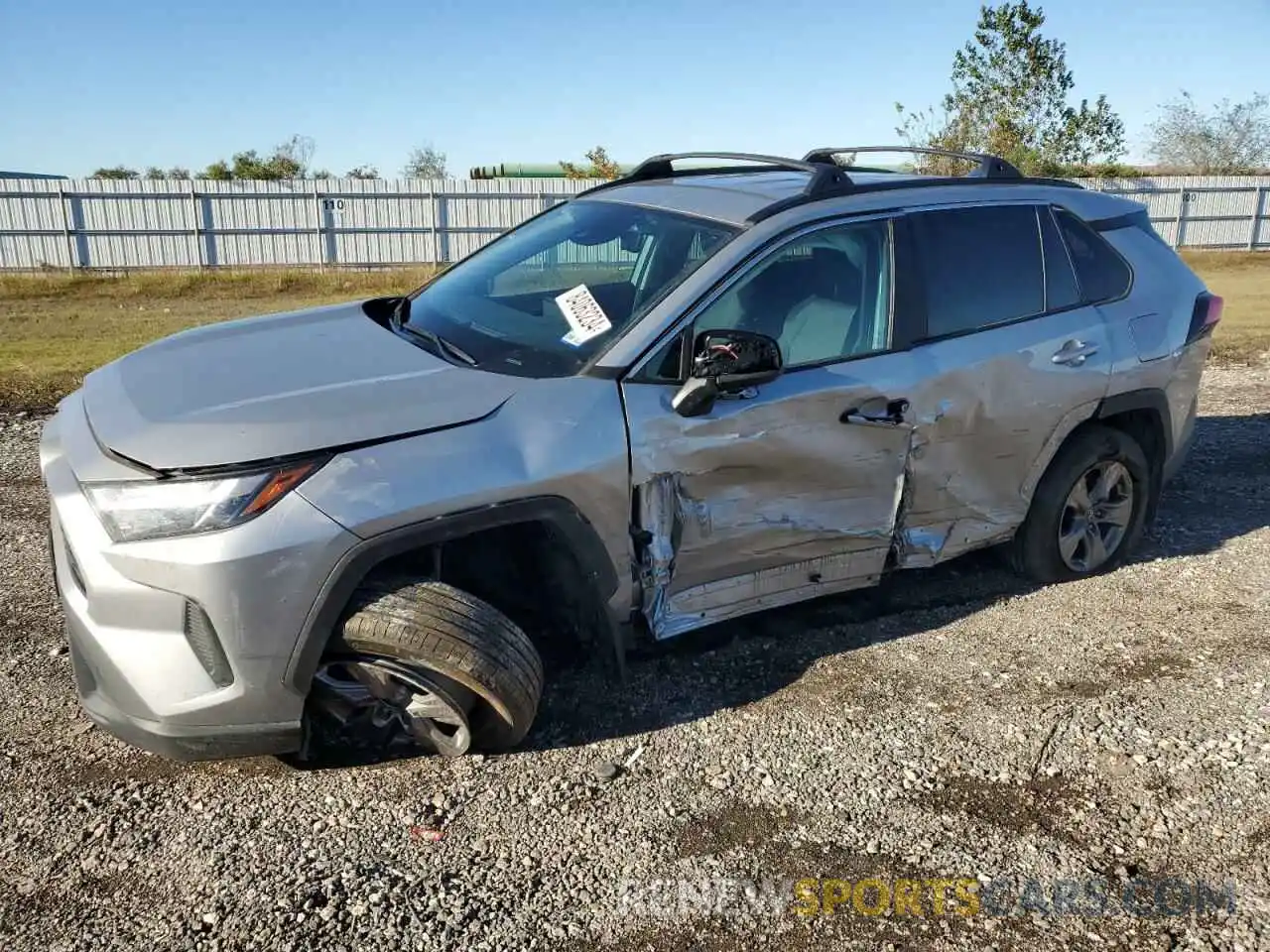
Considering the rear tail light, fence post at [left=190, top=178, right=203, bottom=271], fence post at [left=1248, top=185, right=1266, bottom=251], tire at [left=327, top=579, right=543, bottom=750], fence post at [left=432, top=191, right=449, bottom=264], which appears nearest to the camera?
tire at [left=327, top=579, right=543, bottom=750]

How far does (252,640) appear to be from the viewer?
Answer: 9.14 feet

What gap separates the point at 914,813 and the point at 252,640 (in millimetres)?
2038

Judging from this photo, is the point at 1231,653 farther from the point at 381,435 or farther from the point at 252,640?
the point at 252,640

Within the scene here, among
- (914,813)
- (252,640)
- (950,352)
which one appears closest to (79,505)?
(252,640)

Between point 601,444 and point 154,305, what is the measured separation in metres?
18.4

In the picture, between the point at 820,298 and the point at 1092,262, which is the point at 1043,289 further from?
the point at 820,298

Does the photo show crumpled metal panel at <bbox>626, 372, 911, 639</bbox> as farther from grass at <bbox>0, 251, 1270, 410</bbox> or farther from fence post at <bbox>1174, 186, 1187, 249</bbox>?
fence post at <bbox>1174, 186, 1187, 249</bbox>

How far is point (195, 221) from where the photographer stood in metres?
24.9

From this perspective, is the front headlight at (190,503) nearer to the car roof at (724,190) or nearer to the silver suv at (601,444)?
the silver suv at (601,444)

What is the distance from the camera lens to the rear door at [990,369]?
4039mm

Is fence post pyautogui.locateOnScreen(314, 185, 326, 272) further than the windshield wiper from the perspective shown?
Yes

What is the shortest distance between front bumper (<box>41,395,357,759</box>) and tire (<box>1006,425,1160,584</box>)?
3.21m

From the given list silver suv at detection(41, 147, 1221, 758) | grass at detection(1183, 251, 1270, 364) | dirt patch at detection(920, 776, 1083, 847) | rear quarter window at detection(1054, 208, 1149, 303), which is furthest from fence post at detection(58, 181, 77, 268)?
dirt patch at detection(920, 776, 1083, 847)

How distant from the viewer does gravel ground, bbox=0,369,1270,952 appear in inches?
104
